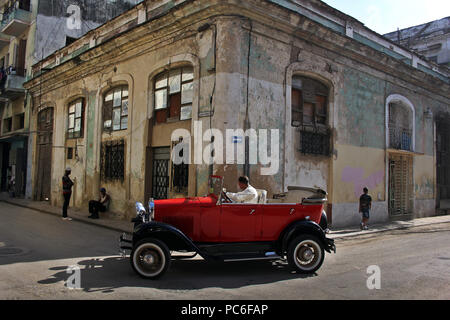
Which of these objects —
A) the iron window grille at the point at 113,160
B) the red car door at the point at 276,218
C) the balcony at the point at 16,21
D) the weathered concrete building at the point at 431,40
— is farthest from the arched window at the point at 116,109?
the weathered concrete building at the point at 431,40

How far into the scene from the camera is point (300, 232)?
6.44m

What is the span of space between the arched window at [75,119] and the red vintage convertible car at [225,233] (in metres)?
11.3

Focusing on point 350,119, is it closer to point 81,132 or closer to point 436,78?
point 436,78

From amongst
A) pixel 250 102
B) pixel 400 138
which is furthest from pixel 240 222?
pixel 400 138

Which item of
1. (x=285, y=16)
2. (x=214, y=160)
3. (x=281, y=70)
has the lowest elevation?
(x=214, y=160)

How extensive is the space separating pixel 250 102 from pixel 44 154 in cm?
1367

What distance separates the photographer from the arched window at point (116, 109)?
13.7 metres

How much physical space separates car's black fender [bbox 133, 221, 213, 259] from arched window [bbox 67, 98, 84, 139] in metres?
11.6

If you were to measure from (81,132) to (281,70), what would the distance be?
9.71 meters

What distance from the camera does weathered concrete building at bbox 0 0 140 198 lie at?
2078cm
